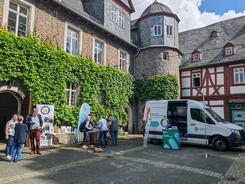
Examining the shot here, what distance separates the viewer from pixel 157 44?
20875 millimetres

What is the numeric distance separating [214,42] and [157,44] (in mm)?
6431

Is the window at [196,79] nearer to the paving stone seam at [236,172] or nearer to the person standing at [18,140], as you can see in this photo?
the paving stone seam at [236,172]

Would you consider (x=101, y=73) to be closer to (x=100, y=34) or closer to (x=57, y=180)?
(x=100, y=34)

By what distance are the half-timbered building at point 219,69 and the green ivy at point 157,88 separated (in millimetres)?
2838

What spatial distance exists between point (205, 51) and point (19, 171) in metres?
20.5

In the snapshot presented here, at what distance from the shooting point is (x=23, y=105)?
11734mm

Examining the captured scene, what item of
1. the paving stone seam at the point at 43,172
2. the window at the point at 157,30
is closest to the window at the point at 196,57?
the window at the point at 157,30

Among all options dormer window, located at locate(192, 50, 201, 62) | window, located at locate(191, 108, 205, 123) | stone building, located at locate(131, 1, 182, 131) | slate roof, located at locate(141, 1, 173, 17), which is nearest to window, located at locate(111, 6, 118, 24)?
stone building, located at locate(131, 1, 182, 131)

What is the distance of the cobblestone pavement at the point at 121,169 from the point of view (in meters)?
6.16

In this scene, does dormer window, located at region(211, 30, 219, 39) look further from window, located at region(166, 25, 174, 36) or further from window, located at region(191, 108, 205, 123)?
window, located at region(191, 108, 205, 123)

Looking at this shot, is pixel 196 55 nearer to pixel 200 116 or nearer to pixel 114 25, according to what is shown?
pixel 114 25

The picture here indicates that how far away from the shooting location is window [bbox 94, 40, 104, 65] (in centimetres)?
1678

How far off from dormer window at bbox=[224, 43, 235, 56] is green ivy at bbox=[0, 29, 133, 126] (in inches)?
419

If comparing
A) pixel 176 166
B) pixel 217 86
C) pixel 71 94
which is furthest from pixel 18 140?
pixel 217 86
